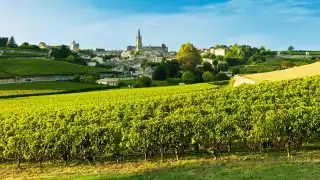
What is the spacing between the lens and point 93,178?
628 inches

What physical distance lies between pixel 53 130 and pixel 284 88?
59.7 feet

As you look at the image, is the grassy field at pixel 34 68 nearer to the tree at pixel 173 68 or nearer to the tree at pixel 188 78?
the tree at pixel 173 68

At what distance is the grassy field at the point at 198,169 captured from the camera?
14.8m

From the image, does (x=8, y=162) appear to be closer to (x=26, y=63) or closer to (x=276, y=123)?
(x=276, y=123)

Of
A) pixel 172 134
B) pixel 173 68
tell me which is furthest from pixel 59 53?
pixel 172 134

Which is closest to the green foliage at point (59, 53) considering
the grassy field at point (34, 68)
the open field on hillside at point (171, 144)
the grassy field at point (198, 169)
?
the grassy field at point (34, 68)

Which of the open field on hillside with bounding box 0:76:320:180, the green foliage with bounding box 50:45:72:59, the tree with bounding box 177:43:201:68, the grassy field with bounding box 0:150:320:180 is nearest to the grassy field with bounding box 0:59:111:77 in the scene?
the tree with bounding box 177:43:201:68

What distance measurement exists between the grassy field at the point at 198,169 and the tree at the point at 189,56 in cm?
7801

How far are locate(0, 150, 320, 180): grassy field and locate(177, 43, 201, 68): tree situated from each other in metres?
78.0

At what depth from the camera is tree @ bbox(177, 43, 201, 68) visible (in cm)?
9662

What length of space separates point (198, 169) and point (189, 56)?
81.7 m

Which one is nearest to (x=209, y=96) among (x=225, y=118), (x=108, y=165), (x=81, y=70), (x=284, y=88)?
(x=284, y=88)

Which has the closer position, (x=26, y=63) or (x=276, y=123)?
(x=276, y=123)

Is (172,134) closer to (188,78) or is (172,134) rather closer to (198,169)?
(198,169)
